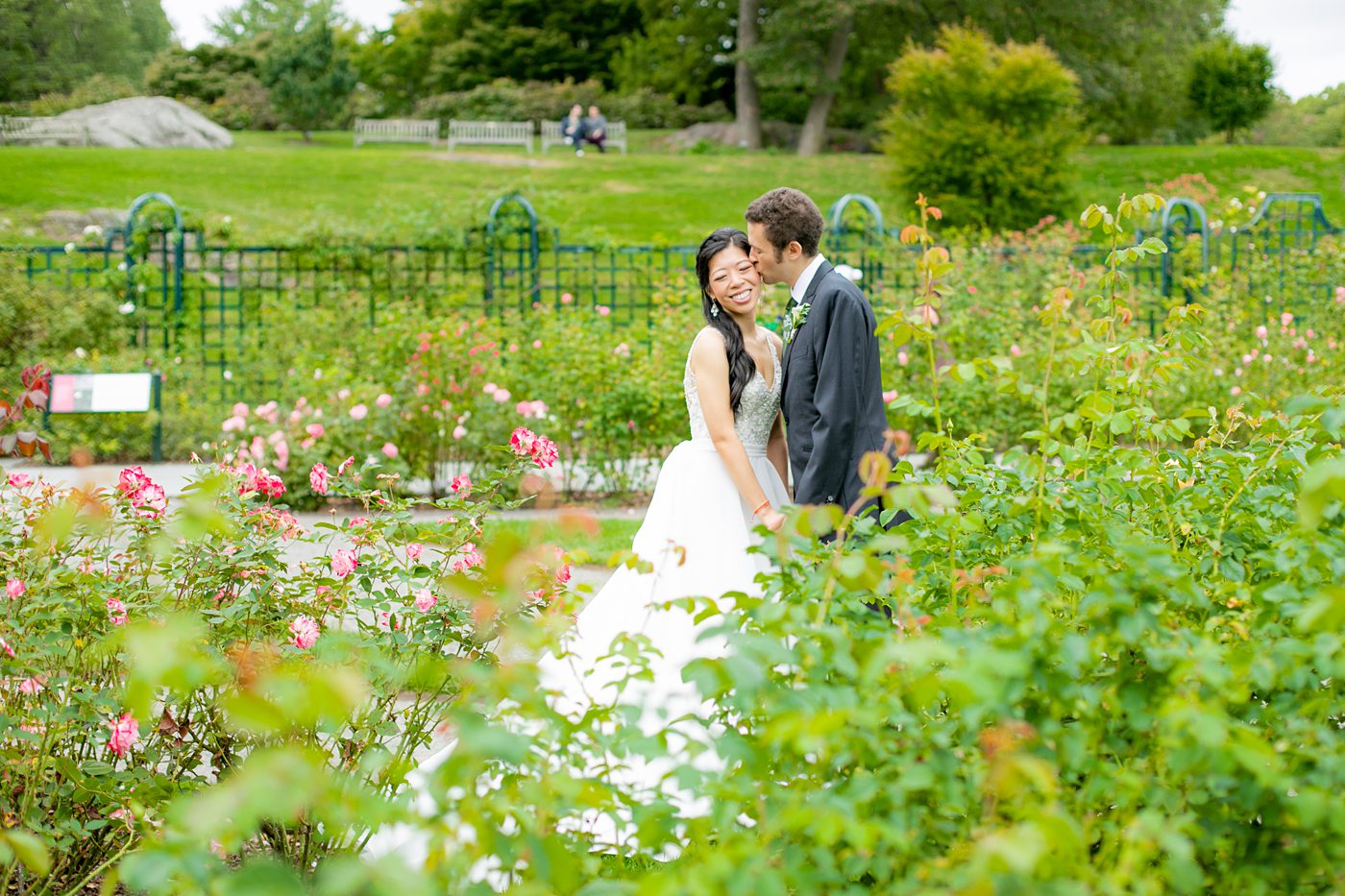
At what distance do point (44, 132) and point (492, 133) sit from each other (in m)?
10.0

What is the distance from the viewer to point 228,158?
24.5m

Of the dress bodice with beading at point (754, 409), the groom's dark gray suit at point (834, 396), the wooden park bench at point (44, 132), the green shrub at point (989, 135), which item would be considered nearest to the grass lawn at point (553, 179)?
the green shrub at point (989, 135)

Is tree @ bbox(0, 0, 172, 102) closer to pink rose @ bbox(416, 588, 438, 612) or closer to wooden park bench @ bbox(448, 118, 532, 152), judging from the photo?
wooden park bench @ bbox(448, 118, 532, 152)

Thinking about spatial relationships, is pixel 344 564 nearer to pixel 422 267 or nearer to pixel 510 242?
pixel 422 267

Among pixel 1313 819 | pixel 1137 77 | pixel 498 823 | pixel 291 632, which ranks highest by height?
pixel 1137 77

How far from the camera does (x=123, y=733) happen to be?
8.38 ft

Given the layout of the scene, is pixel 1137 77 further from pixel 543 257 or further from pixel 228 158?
pixel 543 257

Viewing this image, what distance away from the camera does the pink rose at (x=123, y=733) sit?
2549mm

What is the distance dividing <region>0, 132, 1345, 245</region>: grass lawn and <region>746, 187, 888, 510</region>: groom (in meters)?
14.4

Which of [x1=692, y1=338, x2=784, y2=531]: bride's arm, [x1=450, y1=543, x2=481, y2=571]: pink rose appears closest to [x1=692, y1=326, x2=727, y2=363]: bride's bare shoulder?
[x1=692, y1=338, x2=784, y2=531]: bride's arm

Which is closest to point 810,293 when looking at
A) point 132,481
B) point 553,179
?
point 132,481

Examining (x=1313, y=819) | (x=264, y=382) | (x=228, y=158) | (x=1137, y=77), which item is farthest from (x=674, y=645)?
(x=1137, y=77)

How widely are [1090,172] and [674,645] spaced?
26.6 m

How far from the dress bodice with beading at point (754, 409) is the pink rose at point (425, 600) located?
1.18 metres
